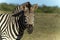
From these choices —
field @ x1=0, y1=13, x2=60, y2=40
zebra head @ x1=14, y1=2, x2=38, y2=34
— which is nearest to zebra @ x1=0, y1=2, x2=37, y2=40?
zebra head @ x1=14, y1=2, x2=38, y2=34

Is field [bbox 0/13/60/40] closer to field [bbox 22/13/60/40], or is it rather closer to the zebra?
field [bbox 22/13/60/40]

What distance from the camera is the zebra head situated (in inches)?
320

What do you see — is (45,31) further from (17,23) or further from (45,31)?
(17,23)

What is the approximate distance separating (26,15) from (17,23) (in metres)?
0.43

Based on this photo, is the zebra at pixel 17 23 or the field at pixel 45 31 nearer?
the zebra at pixel 17 23

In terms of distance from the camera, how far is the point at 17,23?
840 centimetres

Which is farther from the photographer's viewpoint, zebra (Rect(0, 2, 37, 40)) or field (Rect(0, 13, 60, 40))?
field (Rect(0, 13, 60, 40))

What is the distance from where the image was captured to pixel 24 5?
827cm

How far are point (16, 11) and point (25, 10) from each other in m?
0.34

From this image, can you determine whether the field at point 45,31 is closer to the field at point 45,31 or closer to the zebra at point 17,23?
the field at point 45,31

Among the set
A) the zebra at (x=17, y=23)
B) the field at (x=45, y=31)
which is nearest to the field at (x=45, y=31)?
the field at (x=45, y=31)

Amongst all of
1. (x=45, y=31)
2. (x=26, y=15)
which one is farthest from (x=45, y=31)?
(x=26, y=15)

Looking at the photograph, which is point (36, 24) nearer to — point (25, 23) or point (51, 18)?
point (51, 18)

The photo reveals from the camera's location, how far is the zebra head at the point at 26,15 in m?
8.12
